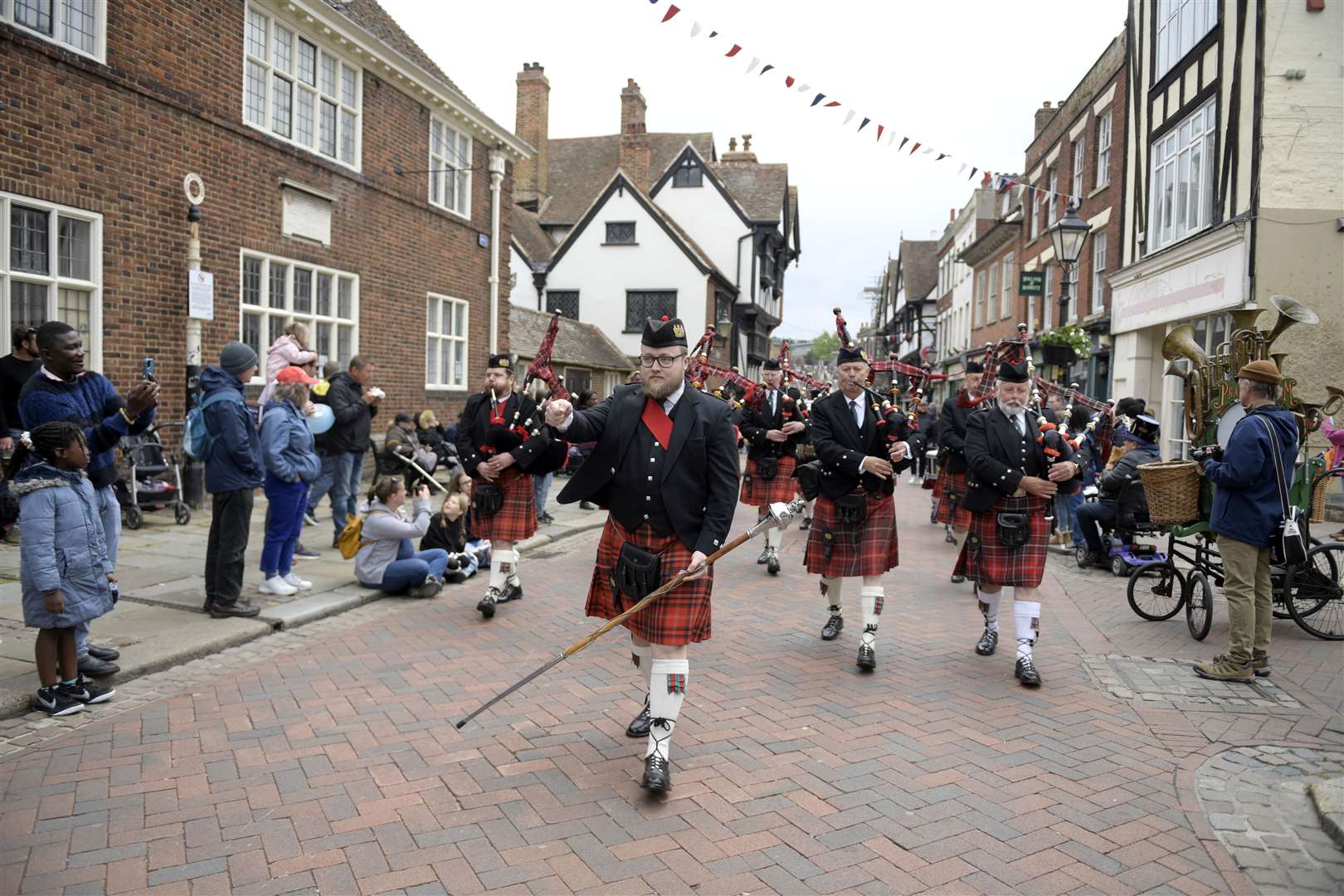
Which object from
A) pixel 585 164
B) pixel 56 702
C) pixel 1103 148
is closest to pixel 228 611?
pixel 56 702

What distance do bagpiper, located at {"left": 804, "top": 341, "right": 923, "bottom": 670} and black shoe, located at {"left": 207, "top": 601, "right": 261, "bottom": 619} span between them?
4146 millimetres

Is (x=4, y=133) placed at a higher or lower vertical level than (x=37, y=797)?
higher

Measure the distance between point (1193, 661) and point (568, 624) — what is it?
454cm

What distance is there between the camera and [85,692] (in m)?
4.84

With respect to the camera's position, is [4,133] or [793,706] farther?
[4,133]

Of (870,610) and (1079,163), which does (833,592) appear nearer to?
(870,610)

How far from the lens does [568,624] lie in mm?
6871

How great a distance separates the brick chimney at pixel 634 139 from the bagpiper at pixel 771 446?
2671 cm

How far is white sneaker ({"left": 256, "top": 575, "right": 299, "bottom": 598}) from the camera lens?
724 centimetres

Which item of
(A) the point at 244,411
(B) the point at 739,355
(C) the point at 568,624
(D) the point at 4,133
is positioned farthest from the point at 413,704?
(B) the point at 739,355

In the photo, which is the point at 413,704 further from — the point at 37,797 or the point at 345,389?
the point at 345,389

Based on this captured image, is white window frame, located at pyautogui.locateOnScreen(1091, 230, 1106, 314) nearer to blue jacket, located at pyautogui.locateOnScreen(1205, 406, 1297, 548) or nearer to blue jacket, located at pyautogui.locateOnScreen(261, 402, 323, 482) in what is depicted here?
blue jacket, located at pyautogui.locateOnScreen(1205, 406, 1297, 548)

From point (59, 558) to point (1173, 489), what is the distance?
7028 mm

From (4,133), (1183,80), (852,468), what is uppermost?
(1183,80)
